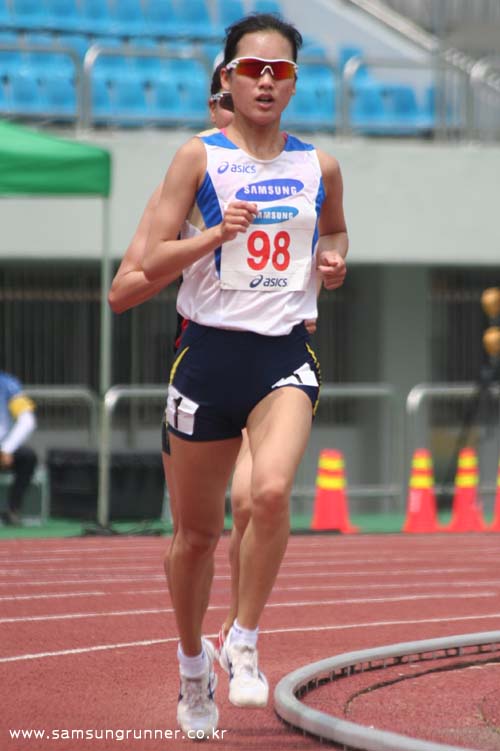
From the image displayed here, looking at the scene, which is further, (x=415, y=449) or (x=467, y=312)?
(x=467, y=312)

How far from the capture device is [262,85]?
596 centimetres

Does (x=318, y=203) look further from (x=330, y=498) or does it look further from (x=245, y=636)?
(x=330, y=498)

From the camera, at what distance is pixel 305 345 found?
6078 millimetres

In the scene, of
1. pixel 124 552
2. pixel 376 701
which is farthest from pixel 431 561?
pixel 376 701

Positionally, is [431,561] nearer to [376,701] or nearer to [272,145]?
[376,701]

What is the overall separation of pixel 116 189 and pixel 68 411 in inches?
109

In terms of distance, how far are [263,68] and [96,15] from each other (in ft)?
57.0

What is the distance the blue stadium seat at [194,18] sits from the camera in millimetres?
22984

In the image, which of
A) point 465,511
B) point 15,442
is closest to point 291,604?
point 465,511

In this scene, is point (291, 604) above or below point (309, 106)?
below

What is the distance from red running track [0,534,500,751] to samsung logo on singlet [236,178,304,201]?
184 centimetres

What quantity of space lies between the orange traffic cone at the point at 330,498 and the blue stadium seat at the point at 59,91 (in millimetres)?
5321

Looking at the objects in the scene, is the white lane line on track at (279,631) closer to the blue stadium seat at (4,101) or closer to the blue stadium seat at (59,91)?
the blue stadium seat at (4,101)

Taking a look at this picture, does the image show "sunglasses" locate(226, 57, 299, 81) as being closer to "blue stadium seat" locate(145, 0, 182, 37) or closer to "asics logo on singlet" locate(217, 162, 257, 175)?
"asics logo on singlet" locate(217, 162, 257, 175)
